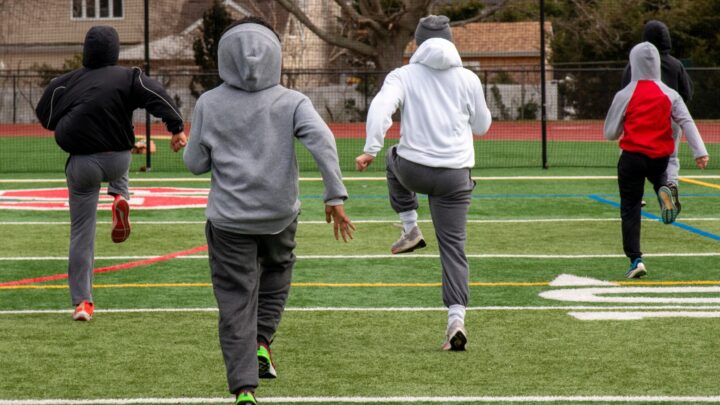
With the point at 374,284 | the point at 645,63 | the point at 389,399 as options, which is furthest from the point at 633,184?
the point at 389,399

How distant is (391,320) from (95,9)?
48.4 meters

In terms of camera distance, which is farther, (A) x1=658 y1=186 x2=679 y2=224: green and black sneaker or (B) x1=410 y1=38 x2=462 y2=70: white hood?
(A) x1=658 y1=186 x2=679 y2=224: green and black sneaker

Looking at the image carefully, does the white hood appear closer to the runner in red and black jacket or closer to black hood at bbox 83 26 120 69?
black hood at bbox 83 26 120 69

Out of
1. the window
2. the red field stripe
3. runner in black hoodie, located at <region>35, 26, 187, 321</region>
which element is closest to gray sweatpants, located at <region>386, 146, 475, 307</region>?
runner in black hoodie, located at <region>35, 26, 187, 321</region>

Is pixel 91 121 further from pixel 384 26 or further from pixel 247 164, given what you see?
pixel 384 26

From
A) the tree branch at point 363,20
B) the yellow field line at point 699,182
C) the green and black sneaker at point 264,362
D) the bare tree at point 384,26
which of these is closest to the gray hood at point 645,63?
the green and black sneaker at point 264,362

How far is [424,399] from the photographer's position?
6137 mm

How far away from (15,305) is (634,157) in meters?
4.86

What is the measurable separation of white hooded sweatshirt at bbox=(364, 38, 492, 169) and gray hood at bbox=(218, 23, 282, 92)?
1585 millimetres

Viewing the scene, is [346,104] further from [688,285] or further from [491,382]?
[491,382]

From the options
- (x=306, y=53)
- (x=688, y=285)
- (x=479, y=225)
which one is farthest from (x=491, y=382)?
(x=306, y=53)

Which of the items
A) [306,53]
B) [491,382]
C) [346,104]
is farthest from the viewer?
[306,53]

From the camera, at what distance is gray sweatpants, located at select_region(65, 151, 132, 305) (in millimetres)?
8289

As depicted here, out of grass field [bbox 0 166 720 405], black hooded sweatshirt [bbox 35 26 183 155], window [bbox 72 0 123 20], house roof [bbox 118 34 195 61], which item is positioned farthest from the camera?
window [bbox 72 0 123 20]
